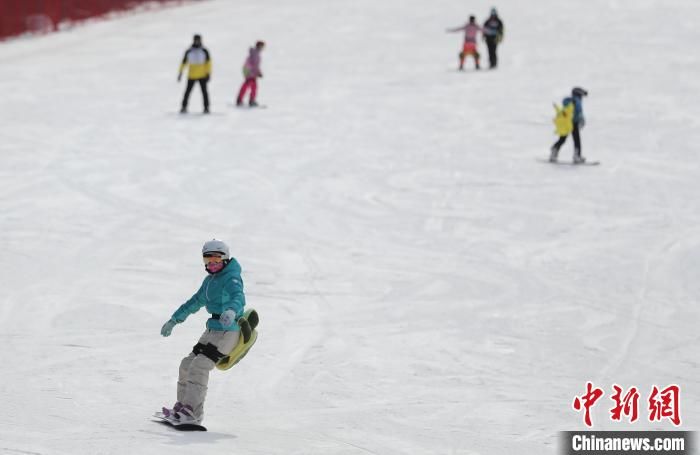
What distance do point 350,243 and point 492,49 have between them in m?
14.7

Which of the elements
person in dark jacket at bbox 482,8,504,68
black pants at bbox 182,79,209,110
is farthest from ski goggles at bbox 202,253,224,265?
person in dark jacket at bbox 482,8,504,68

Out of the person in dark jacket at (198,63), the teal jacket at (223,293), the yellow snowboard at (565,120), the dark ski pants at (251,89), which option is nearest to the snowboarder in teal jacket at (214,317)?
the teal jacket at (223,293)

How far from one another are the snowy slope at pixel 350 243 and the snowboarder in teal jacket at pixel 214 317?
0.33 metres

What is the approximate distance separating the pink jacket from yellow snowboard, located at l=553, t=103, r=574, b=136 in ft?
20.3

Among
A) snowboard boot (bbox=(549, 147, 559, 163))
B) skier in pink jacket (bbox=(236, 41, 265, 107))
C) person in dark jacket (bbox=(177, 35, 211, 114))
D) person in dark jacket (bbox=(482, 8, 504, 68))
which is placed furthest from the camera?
person in dark jacket (bbox=(482, 8, 504, 68))

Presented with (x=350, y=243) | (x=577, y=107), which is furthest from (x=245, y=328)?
(x=577, y=107)

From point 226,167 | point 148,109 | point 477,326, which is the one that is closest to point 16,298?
point 477,326

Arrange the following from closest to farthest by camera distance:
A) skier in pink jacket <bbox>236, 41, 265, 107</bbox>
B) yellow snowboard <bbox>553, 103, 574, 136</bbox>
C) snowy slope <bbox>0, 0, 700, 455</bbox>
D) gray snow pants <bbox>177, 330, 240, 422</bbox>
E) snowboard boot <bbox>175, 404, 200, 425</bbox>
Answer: gray snow pants <bbox>177, 330, 240, 422</bbox>
snowboard boot <bbox>175, 404, 200, 425</bbox>
snowy slope <bbox>0, 0, 700, 455</bbox>
yellow snowboard <bbox>553, 103, 574, 136</bbox>
skier in pink jacket <bbox>236, 41, 265, 107</bbox>

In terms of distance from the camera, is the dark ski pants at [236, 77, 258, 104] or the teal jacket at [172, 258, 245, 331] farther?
the dark ski pants at [236, 77, 258, 104]

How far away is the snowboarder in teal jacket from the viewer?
8.38m

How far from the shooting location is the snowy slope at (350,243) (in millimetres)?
10086

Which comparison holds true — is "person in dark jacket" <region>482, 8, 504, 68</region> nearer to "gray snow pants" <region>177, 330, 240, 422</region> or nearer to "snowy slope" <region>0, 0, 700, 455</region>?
"snowy slope" <region>0, 0, 700, 455</region>

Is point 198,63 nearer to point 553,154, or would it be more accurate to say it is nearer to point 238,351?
point 553,154

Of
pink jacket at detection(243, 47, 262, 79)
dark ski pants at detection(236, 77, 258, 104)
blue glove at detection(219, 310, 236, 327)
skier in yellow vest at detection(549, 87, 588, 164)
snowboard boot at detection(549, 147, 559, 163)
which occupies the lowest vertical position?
blue glove at detection(219, 310, 236, 327)
